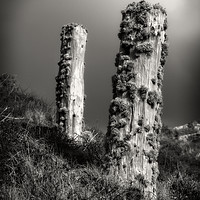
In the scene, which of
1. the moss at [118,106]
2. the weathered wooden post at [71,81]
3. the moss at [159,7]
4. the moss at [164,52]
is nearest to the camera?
the moss at [118,106]

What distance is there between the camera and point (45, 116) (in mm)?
10719

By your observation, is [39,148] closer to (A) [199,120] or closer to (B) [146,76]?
(B) [146,76]

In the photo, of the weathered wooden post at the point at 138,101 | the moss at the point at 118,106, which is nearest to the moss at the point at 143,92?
the weathered wooden post at the point at 138,101

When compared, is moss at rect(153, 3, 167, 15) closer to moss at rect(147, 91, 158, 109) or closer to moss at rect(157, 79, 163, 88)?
moss at rect(157, 79, 163, 88)

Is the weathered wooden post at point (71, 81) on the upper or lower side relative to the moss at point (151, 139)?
upper

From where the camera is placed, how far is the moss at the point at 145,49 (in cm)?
459

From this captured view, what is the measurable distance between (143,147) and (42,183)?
1.34 metres

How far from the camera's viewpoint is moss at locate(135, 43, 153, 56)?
459 centimetres

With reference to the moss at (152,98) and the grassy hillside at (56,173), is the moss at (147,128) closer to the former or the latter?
the moss at (152,98)

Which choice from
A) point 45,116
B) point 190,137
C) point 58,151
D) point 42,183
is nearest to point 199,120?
point 190,137

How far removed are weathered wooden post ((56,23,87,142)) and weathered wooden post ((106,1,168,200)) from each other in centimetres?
356

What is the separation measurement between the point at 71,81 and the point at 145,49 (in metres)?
3.96

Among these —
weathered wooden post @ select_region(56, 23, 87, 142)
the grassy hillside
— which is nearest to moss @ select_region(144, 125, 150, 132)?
the grassy hillside

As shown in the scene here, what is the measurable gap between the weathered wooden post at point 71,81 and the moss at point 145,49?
3.83m
